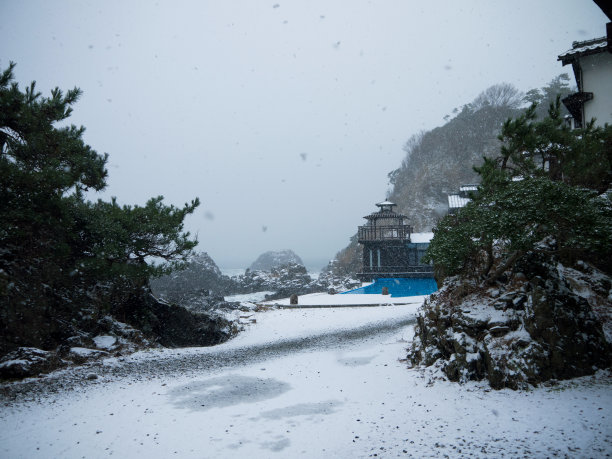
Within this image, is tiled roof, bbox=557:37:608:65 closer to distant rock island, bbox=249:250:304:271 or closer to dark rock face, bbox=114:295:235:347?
dark rock face, bbox=114:295:235:347

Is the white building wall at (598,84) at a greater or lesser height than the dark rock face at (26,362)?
greater

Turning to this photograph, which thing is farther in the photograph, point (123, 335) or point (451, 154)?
point (451, 154)

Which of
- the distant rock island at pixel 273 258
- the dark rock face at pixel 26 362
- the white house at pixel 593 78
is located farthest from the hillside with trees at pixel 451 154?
the distant rock island at pixel 273 258

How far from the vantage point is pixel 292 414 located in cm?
730

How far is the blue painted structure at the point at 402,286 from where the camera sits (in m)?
30.2

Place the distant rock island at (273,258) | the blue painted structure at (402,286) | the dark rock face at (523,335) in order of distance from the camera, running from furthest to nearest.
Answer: the distant rock island at (273,258) → the blue painted structure at (402,286) → the dark rock face at (523,335)

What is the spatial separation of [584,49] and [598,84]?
1.67 m

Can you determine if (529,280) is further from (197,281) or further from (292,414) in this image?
(197,281)

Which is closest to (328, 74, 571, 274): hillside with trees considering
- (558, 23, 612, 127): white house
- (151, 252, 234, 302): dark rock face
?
(151, 252, 234, 302): dark rock face

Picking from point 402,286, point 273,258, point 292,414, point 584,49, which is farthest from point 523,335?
point 273,258

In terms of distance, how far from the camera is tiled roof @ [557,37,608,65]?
14781 millimetres

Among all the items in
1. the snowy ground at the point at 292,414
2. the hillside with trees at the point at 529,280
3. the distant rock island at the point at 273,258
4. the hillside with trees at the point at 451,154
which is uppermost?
the hillside with trees at the point at 451,154

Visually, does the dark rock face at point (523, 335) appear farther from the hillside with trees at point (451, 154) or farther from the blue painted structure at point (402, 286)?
the hillside with trees at point (451, 154)

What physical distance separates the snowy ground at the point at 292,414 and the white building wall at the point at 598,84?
43.5 ft
